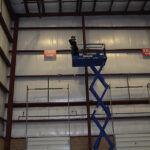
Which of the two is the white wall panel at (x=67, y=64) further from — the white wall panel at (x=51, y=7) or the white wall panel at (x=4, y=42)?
the white wall panel at (x=51, y=7)

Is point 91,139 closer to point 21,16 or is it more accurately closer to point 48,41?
point 48,41

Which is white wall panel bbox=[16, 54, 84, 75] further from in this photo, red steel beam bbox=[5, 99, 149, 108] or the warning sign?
red steel beam bbox=[5, 99, 149, 108]

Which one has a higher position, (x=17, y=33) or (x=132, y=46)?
(x=17, y=33)

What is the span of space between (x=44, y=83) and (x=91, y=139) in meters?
5.35

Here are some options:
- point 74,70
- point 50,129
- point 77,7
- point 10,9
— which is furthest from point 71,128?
point 10,9

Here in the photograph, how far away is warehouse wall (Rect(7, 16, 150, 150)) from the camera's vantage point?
14.6 meters

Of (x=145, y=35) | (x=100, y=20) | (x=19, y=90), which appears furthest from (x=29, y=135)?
(x=145, y=35)

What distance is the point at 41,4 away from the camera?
54.2 ft

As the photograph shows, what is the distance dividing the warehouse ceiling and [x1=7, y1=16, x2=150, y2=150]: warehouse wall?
1.78 ft

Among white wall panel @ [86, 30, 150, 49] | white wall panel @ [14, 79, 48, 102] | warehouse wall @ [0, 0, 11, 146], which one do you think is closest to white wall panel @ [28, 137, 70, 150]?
warehouse wall @ [0, 0, 11, 146]

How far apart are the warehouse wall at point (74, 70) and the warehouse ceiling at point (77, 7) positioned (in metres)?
0.54

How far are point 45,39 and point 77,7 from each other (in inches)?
149

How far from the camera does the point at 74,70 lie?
52.4 feet

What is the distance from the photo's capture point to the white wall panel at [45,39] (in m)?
16.6
